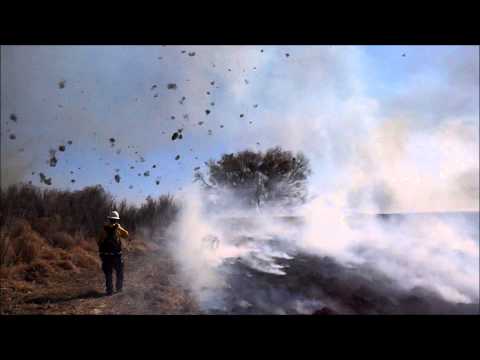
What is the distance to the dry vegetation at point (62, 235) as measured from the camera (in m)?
7.34

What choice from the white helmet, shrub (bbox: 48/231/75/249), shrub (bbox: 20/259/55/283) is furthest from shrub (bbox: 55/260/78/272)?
the white helmet

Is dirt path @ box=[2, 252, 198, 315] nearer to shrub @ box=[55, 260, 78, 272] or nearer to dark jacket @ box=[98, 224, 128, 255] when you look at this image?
shrub @ box=[55, 260, 78, 272]

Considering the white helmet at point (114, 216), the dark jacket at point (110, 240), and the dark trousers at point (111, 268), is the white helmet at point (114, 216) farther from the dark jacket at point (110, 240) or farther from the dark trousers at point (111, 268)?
the dark trousers at point (111, 268)

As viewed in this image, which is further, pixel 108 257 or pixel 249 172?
pixel 249 172

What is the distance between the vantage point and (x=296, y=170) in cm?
828

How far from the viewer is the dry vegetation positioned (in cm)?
734

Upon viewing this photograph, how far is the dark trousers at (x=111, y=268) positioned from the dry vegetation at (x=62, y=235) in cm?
21

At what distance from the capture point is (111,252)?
7184mm

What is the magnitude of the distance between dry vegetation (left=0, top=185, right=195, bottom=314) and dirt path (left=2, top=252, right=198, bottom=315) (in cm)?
2

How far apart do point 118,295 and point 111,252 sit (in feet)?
2.49
